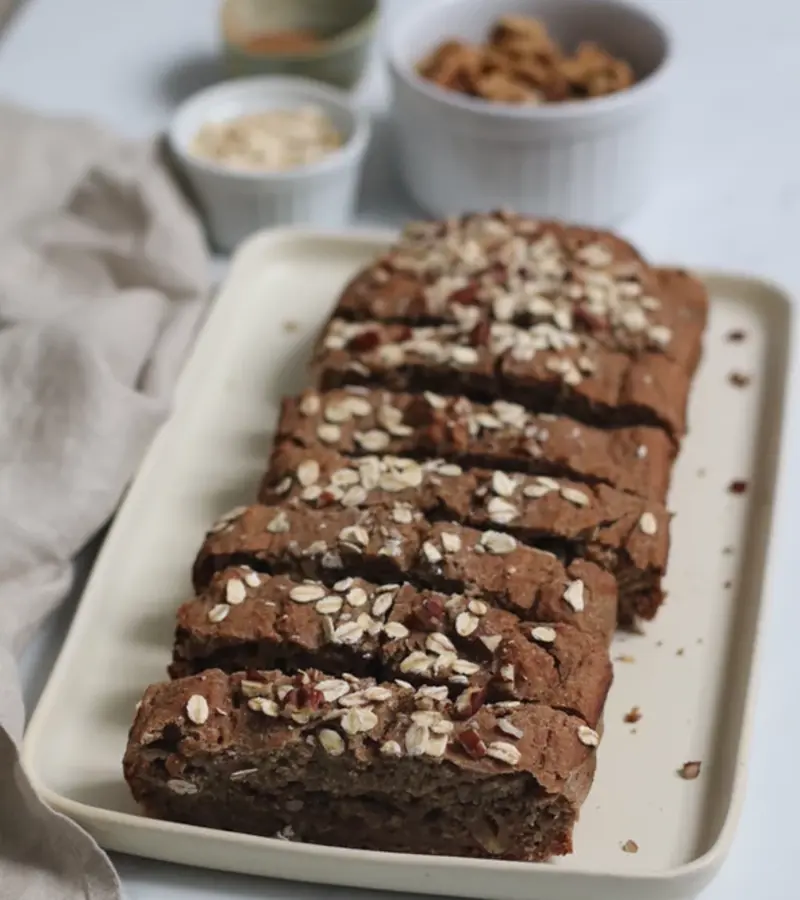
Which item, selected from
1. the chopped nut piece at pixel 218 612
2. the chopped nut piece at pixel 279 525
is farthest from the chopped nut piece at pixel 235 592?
the chopped nut piece at pixel 279 525

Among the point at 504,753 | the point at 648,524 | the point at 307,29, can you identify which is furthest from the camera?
the point at 307,29

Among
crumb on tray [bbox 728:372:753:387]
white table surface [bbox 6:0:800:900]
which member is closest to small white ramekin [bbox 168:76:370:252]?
white table surface [bbox 6:0:800:900]

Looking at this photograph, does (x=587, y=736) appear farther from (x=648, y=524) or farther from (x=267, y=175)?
(x=267, y=175)

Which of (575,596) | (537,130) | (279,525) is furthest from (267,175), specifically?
(575,596)

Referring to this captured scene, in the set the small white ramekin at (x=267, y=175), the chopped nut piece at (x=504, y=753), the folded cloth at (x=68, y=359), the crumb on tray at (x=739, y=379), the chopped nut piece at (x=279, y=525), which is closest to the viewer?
the chopped nut piece at (x=504, y=753)

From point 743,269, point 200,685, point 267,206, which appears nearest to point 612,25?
point 743,269

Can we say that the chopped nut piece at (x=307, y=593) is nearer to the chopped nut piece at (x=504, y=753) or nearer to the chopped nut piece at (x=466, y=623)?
the chopped nut piece at (x=466, y=623)

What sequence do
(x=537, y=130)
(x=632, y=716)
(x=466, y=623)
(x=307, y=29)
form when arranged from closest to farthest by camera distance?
(x=466, y=623)
(x=632, y=716)
(x=537, y=130)
(x=307, y=29)
